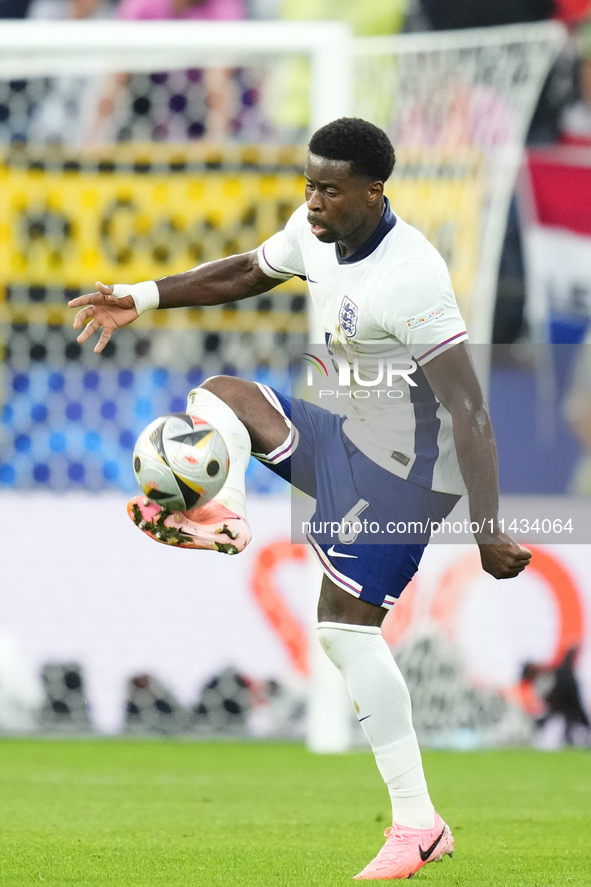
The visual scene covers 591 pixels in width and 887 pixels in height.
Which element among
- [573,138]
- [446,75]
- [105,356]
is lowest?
[105,356]

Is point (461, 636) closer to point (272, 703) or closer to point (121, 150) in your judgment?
point (272, 703)

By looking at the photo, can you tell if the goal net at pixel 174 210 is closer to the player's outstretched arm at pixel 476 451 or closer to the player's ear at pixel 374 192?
the player's ear at pixel 374 192

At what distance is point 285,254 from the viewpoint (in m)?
4.37

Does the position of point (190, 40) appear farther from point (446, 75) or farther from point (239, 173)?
point (446, 75)

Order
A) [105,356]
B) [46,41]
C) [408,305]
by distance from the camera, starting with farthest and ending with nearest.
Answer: [105,356] < [46,41] < [408,305]

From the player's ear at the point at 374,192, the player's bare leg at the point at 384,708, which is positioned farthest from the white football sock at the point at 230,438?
the player's ear at the point at 374,192

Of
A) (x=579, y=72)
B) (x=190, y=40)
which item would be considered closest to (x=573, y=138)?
(x=579, y=72)

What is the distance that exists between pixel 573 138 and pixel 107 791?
6.49 metres

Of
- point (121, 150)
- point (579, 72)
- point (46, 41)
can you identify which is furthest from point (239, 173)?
point (579, 72)

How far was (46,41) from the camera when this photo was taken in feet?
24.0

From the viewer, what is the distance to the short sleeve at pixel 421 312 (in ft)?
12.4

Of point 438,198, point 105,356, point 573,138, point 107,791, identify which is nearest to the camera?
point 107,791

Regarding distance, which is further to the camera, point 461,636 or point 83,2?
point 83,2

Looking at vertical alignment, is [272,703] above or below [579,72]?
below
